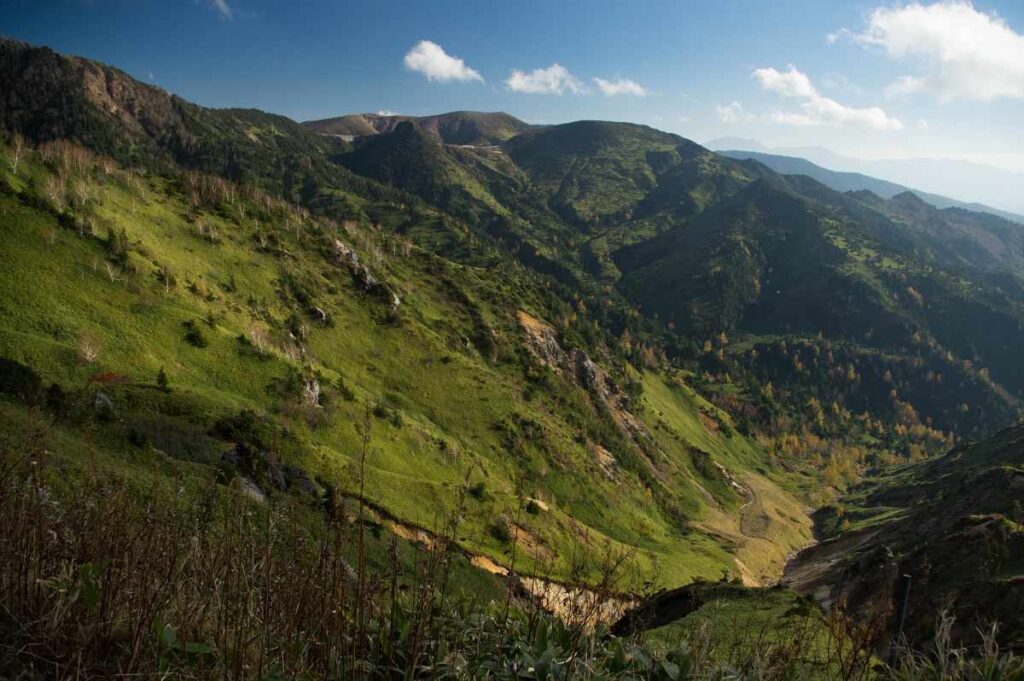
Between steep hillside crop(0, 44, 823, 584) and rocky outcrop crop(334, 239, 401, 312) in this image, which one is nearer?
steep hillside crop(0, 44, 823, 584)

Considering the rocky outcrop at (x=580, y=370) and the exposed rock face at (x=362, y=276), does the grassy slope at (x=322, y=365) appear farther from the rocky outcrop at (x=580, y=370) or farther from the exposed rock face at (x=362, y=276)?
the rocky outcrop at (x=580, y=370)

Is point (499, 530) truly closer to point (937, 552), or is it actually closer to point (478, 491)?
point (478, 491)

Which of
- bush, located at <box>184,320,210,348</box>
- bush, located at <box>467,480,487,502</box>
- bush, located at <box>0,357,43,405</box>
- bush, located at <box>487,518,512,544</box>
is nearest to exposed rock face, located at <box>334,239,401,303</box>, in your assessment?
bush, located at <box>184,320,210,348</box>

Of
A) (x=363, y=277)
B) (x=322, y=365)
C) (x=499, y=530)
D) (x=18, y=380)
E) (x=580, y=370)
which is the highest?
(x=363, y=277)

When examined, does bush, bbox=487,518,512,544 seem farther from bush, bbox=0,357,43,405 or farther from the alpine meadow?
bush, bbox=0,357,43,405

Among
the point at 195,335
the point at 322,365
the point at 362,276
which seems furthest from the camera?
the point at 362,276

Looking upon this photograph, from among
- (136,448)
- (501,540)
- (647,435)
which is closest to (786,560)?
(647,435)

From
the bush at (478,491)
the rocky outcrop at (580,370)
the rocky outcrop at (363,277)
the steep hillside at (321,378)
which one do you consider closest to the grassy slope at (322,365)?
the steep hillside at (321,378)

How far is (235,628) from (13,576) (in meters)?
2.03

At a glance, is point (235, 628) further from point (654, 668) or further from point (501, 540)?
point (501, 540)

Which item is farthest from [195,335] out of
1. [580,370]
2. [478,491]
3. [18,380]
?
[580,370]

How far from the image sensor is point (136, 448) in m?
32.5

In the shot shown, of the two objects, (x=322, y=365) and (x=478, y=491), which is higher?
(x=322, y=365)

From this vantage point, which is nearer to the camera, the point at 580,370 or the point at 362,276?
the point at 362,276
